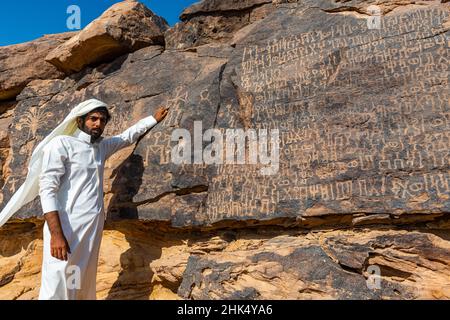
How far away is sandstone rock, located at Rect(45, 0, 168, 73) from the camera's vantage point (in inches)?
238

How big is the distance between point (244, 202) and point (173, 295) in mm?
1343

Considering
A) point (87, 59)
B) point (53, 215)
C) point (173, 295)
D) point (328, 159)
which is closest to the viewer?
point (53, 215)

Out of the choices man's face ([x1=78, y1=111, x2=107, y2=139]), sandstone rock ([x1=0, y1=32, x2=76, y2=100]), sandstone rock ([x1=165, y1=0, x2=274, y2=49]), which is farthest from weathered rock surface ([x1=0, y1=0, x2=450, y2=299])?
sandstone rock ([x1=0, y1=32, x2=76, y2=100])

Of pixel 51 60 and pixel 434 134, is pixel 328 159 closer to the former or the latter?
pixel 434 134

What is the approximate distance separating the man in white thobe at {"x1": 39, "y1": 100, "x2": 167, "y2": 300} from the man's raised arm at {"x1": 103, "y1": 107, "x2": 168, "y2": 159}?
0.74 feet

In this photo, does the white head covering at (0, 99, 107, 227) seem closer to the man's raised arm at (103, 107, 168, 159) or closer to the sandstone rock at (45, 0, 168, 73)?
the man's raised arm at (103, 107, 168, 159)

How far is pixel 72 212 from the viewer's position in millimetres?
4039

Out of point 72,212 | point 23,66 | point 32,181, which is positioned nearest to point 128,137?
point 32,181

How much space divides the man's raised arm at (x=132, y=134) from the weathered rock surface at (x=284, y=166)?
15 centimetres

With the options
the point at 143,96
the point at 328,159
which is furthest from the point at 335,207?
the point at 143,96

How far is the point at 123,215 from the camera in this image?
16.9 feet

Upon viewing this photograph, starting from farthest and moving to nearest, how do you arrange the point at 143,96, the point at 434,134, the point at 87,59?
the point at 87,59, the point at 143,96, the point at 434,134

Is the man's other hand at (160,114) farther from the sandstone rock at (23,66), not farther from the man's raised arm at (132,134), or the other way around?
the sandstone rock at (23,66)

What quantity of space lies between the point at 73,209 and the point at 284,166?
6.85 feet
